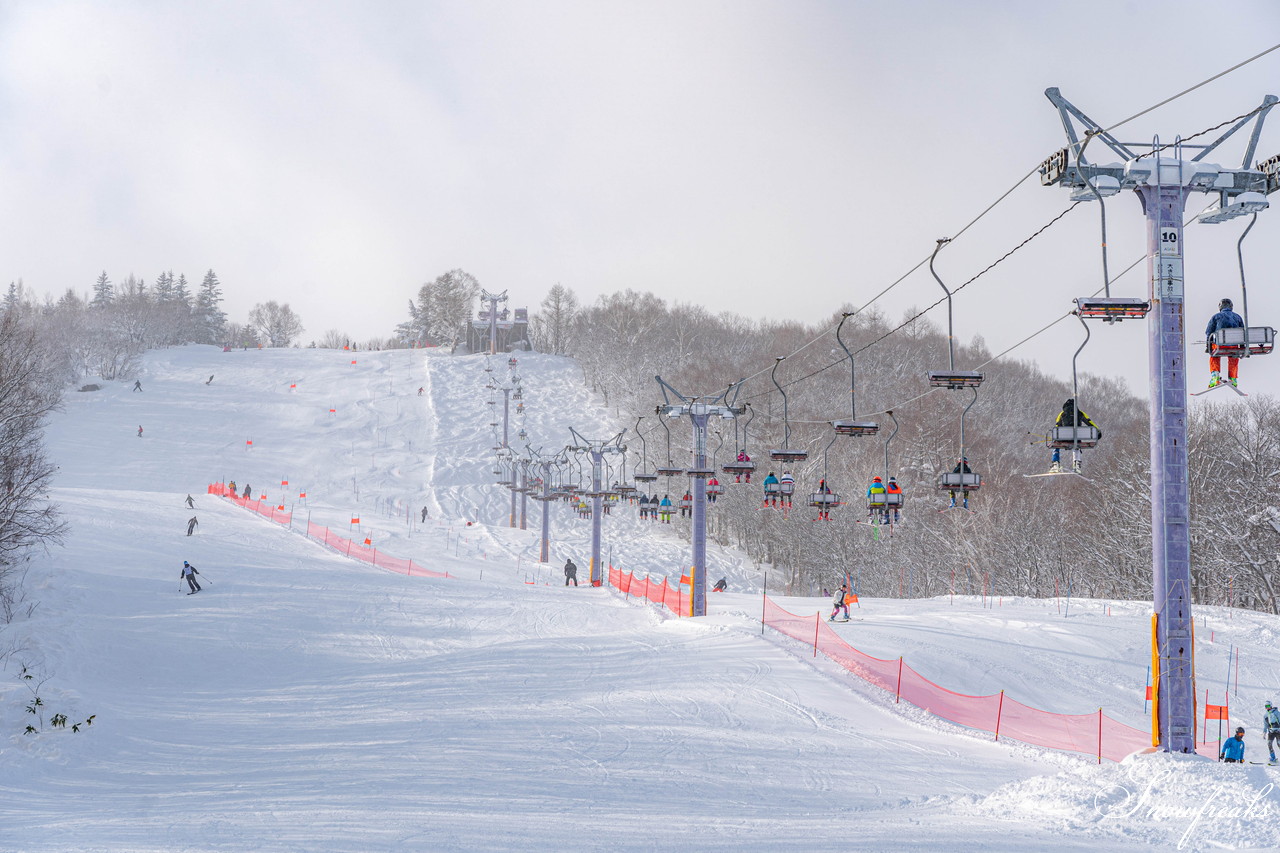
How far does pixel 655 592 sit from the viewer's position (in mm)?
33750

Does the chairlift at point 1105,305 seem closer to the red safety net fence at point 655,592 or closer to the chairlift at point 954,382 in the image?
the chairlift at point 954,382

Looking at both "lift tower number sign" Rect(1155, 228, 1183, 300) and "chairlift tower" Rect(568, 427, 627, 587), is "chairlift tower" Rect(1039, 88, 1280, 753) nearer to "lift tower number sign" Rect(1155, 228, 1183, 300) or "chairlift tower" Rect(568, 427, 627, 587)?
"lift tower number sign" Rect(1155, 228, 1183, 300)

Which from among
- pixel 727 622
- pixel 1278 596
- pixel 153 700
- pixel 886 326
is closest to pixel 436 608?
pixel 727 622

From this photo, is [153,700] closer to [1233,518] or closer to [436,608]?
[436,608]

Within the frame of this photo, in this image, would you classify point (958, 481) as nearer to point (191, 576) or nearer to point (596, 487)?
point (596, 487)

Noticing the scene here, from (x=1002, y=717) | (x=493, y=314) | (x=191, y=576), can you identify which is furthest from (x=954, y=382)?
(x=493, y=314)

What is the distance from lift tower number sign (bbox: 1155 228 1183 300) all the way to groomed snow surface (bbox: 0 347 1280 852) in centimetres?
550

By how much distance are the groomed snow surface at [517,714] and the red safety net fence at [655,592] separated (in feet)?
3.37

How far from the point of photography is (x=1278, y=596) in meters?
42.0

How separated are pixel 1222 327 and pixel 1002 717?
914 centimetres

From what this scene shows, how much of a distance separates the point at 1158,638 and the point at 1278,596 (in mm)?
37981

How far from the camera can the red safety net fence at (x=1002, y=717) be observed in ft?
52.7

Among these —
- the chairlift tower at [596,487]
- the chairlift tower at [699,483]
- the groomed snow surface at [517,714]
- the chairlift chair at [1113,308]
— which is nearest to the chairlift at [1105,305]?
the chairlift chair at [1113,308]

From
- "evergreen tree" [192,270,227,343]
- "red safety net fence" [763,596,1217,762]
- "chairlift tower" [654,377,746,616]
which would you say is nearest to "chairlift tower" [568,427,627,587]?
"chairlift tower" [654,377,746,616]
